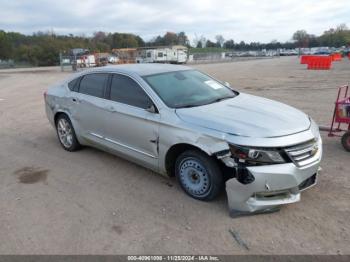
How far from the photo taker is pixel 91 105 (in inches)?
205

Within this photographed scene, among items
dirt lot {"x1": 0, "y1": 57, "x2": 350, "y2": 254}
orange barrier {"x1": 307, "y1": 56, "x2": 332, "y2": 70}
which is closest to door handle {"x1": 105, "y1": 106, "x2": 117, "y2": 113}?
dirt lot {"x1": 0, "y1": 57, "x2": 350, "y2": 254}

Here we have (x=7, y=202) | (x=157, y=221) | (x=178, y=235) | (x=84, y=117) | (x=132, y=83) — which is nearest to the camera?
(x=178, y=235)

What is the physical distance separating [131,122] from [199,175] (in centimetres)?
124

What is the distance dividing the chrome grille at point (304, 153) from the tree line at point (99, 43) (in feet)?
217

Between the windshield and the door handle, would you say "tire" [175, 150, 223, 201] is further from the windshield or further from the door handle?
the door handle

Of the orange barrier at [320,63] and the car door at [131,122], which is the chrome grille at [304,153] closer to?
the car door at [131,122]

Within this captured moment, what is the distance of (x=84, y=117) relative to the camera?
5398 mm

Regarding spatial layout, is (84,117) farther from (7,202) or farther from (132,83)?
(7,202)

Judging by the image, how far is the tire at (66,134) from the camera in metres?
5.86

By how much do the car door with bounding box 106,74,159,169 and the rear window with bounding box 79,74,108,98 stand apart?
199mm

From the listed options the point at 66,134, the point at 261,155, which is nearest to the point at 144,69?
the point at 66,134

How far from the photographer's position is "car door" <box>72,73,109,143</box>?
5078 mm

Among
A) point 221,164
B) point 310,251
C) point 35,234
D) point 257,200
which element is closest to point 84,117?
point 35,234

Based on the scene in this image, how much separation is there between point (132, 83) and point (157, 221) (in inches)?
78.0
